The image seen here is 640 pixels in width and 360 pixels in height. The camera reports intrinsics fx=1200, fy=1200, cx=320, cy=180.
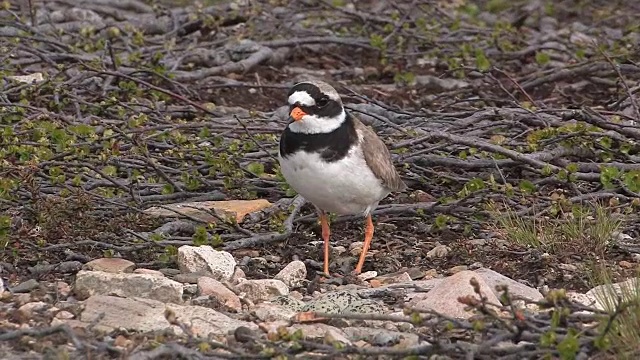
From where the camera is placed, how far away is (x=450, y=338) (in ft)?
15.3

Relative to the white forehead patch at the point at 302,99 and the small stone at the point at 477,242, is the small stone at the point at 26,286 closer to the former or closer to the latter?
the white forehead patch at the point at 302,99

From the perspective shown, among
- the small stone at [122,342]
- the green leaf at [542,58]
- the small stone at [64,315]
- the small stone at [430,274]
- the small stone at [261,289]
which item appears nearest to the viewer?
the small stone at [122,342]

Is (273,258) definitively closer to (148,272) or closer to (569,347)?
(148,272)

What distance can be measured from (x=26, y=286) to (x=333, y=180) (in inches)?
58.1

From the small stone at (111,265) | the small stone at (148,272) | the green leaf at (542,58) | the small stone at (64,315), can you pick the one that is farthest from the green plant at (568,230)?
the green leaf at (542,58)

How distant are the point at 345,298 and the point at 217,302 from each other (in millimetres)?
559

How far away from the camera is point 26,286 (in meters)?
5.24

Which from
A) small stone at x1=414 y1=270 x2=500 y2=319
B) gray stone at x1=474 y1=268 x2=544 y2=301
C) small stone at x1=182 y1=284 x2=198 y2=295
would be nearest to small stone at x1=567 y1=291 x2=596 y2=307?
gray stone at x1=474 y1=268 x2=544 y2=301

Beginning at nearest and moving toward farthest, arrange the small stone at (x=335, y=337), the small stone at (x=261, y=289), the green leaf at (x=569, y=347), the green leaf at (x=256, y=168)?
the green leaf at (x=569, y=347)
the small stone at (x=335, y=337)
the small stone at (x=261, y=289)
the green leaf at (x=256, y=168)

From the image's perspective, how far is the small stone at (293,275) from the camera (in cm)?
572

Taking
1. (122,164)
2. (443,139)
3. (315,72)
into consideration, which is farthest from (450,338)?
(315,72)

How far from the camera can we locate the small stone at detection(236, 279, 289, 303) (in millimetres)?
5355

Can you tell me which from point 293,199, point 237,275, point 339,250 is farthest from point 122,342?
point 293,199

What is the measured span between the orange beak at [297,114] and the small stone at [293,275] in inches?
28.1
